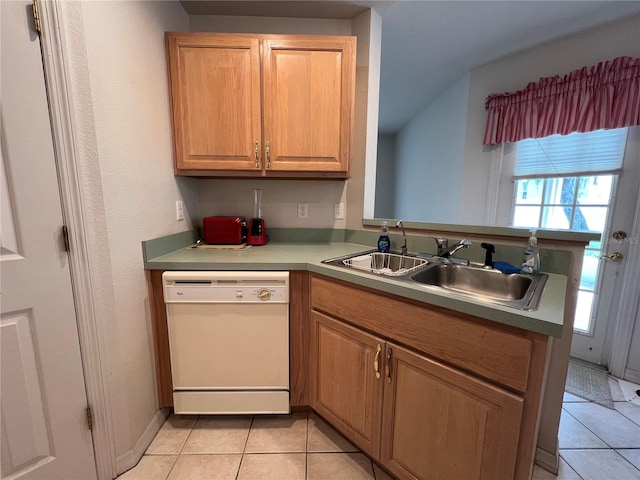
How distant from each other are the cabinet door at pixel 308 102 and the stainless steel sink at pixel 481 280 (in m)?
0.77

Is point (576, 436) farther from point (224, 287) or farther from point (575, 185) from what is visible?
point (224, 287)

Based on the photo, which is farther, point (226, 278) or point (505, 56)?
point (505, 56)

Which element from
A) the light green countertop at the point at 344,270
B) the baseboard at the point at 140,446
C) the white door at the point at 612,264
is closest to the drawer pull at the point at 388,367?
the light green countertop at the point at 344,270

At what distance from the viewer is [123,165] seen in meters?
1.18

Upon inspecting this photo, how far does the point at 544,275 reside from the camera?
44.4 inches

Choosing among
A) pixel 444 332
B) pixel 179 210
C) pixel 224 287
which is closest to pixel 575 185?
pixel 444 332

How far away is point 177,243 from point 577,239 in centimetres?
196

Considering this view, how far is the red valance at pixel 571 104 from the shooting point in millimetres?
1740

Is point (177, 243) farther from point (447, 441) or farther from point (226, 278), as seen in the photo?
point (447, 441)

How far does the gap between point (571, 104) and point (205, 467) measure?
3.24m

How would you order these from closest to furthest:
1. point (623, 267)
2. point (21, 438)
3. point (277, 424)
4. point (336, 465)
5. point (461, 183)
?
1. point (21, 438)
2. point (336, 465)
3. point (277, 424)
4. point (623, 267)
5. point (461, 183)

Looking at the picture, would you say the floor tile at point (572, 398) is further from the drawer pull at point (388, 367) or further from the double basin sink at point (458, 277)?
the drawer pull at point (388, 367)

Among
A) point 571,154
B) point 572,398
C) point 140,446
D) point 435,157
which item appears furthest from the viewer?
point 435,157

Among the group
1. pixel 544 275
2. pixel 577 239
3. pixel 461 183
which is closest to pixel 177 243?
pixel 544 275
